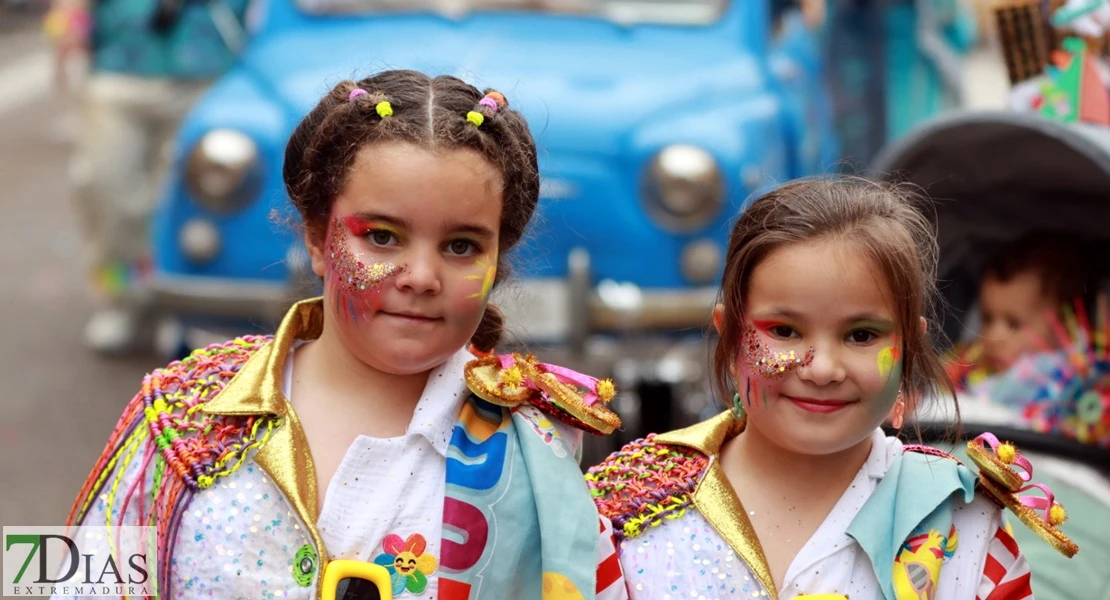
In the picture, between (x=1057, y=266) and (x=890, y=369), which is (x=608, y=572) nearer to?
(x=890, y=369)

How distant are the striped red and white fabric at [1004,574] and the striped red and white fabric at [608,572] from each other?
1.73 ft

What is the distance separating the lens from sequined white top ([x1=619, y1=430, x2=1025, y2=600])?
2.14m

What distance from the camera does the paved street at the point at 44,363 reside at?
17.3ft

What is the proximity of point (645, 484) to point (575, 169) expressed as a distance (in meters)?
2.66

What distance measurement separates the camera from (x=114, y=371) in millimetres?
6539

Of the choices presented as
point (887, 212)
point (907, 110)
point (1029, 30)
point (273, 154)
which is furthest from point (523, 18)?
point (887, 212)

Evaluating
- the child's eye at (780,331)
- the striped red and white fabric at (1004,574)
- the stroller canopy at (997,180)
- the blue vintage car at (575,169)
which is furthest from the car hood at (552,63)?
the striped red and white fabric at (1004,574)

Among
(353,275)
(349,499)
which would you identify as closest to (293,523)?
(349,499)

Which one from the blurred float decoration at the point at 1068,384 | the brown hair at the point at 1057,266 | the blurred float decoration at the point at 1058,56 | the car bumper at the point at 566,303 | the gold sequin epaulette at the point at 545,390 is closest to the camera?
the gold sequin epaulette at the point at 545,390

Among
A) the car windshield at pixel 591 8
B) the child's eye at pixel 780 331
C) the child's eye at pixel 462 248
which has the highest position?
the car windshield at pixel 591 8

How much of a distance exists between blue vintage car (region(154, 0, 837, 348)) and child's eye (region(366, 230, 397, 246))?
226 cm

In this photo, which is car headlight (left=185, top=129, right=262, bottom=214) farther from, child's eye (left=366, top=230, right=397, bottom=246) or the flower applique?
the flower applique

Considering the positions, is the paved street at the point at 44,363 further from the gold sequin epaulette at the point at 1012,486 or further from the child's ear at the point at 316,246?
the gold sequin epaulette at the point at 1012,486

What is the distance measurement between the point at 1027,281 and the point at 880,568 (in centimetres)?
183
